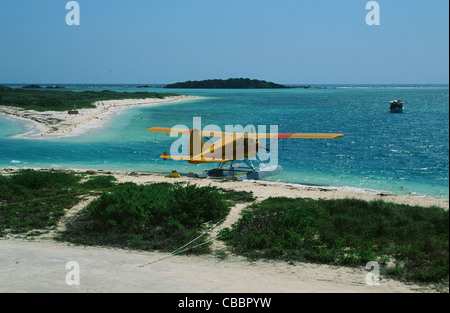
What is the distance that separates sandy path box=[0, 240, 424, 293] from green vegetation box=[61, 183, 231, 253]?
85 cm

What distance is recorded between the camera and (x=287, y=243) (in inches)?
427

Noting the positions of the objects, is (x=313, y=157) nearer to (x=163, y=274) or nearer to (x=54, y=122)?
(x=163, y=274)

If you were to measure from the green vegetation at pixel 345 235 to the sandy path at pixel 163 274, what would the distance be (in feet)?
1.76

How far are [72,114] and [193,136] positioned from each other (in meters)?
41.4

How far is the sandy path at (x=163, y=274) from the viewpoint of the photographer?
7977 millimetres

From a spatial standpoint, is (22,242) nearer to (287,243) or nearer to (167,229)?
(167,229)

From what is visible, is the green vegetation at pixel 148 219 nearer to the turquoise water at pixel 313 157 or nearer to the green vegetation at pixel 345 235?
the green vegetation at pixel 345 235

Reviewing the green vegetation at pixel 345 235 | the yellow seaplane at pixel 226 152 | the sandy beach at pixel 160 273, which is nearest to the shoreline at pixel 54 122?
the yellow seaplane at pixel 226 152

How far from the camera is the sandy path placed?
7.98m

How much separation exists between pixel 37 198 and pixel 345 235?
11577 millimetres

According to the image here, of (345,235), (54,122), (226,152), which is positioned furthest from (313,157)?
(54,122)
